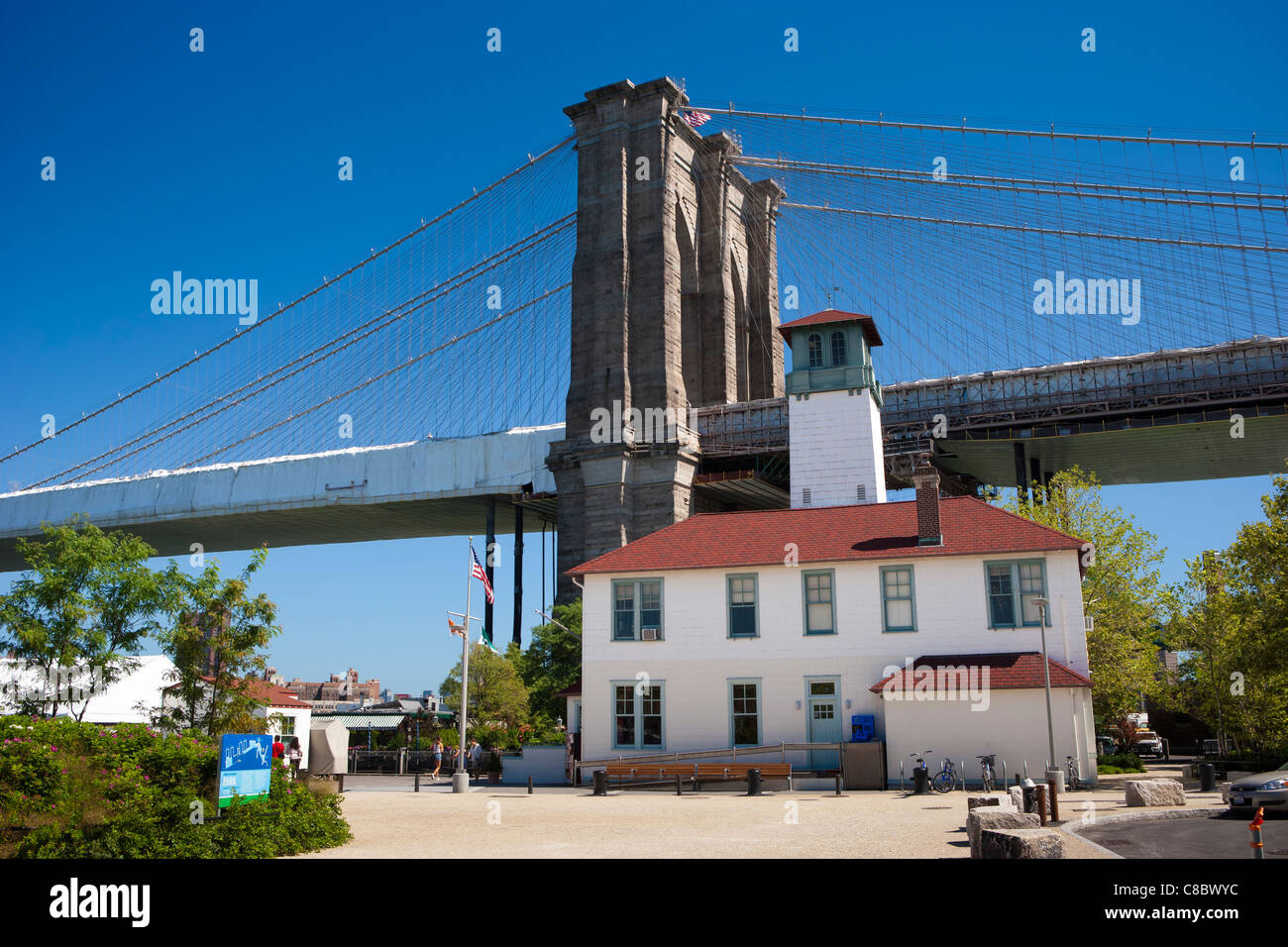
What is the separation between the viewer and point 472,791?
1249 inches

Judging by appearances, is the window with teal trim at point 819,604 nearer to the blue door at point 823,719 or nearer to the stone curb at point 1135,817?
the blue door at point 823,719

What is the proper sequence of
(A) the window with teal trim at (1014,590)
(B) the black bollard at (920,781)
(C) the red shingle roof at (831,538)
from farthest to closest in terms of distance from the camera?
(C) the red shingle roof at (831,538)
(A) the window with teal trim at (1014,590)
(B) the black bollard at (920,781)

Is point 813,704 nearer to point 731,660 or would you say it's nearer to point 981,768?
point 731,660

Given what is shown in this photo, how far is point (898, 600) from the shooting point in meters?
31.8

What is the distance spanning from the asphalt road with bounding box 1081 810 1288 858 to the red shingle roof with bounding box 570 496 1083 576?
1263cm

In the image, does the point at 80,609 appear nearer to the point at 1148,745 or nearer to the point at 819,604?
the point at 819,604

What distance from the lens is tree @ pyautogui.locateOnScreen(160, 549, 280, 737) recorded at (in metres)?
23.9

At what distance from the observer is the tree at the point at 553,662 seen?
46.8m

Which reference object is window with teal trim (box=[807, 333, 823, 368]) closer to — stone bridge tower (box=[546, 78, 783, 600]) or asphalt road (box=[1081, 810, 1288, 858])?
stone bridge tower (box=[546, 78, 783, 600])

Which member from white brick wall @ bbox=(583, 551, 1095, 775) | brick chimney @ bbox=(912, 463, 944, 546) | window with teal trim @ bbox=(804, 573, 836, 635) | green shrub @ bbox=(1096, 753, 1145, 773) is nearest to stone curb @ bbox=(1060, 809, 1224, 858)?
white brick wall @ bbox=(583, 551, 1095, 775)

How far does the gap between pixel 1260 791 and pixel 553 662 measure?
33.1 m

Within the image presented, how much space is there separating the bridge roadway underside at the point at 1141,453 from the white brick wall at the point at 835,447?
8.41 m

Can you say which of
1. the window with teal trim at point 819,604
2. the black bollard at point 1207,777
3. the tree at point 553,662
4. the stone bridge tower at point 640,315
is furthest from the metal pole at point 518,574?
the black bollard at point 1207,777
